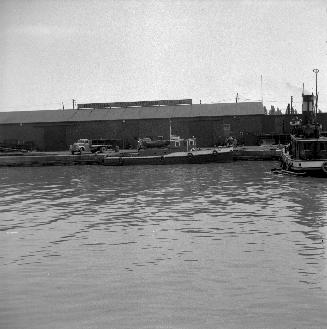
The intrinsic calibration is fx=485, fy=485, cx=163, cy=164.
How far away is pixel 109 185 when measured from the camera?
118ft

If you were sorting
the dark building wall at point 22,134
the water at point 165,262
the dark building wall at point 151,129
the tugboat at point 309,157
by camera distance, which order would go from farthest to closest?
the dark building wall at point 22,134 → the dark building wall at point 151,129 → the tugboat at point 309,157 → the water at point 165,262

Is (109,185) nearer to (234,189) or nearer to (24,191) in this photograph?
(24,191)

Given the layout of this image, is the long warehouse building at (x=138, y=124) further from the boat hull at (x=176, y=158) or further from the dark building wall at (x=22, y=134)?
the boat hull at (x=176, y=158)

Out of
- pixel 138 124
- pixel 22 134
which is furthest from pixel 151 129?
pixel 22 134

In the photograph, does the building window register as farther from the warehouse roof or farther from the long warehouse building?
the warehouse roof

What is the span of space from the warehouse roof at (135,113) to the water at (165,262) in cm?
4964

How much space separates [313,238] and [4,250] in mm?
10028

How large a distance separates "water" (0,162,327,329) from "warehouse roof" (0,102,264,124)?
49637 millimetres

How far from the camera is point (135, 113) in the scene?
7969 centimetres

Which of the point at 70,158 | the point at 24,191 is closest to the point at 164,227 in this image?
the point at 24,191

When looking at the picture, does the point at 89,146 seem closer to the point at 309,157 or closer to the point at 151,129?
the point at 151,129

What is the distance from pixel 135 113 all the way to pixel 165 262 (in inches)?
2657

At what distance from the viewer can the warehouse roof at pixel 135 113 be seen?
249 feet

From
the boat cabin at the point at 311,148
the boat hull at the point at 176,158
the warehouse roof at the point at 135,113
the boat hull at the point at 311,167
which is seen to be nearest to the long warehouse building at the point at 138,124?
the warehouse roof at the point at 135,113
